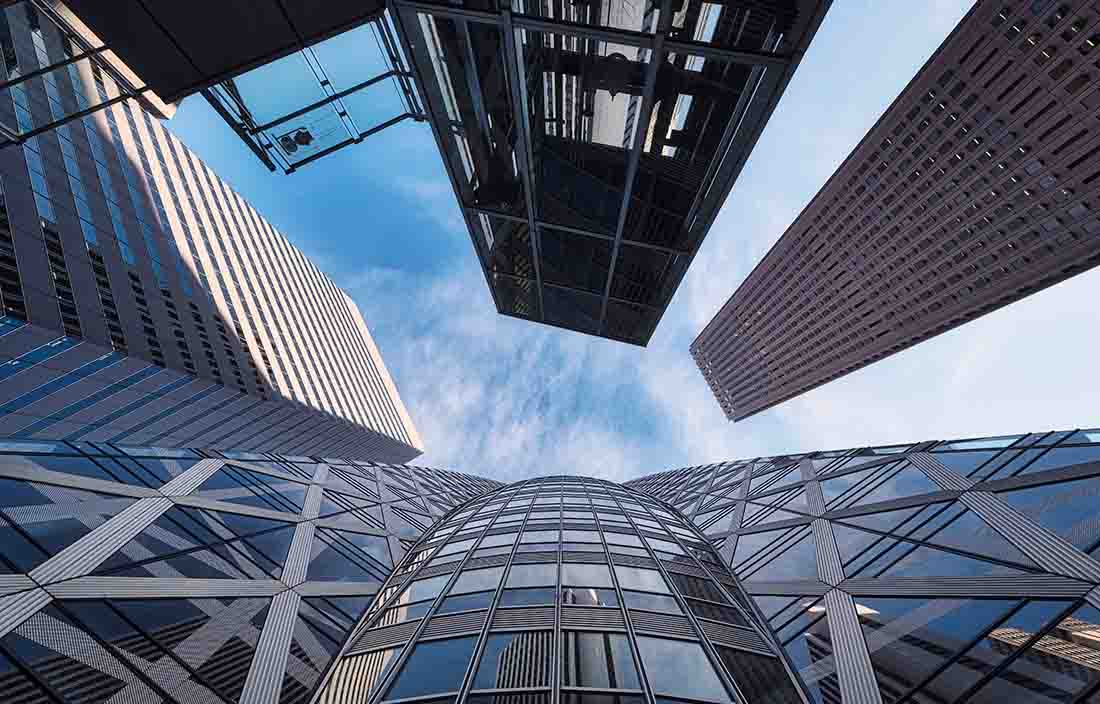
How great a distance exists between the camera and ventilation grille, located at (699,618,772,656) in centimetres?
1005

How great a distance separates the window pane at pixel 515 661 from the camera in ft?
27.4

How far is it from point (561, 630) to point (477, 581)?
3.42 m

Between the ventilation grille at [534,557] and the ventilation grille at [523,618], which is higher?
the ventilation grille at [534,557]

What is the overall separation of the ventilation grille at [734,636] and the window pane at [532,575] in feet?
12.3

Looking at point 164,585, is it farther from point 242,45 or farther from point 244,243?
point 244,243

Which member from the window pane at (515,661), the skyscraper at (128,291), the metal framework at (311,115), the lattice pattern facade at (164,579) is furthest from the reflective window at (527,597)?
the skyscraper at (128,291)

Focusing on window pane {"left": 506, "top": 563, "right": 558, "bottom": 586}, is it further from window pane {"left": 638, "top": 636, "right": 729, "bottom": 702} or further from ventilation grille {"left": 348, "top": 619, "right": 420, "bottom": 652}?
window pane {"left": 638, "top": 636, "right": 729, "bottom": 702}

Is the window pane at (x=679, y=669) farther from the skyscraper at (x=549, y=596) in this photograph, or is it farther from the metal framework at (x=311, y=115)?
the metal framework at (x=311, y=115)

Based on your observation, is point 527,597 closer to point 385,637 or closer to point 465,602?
point 465,602

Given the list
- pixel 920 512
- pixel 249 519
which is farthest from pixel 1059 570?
pixel 249 519

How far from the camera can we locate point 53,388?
3094 centimetres

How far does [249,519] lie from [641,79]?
17.3m

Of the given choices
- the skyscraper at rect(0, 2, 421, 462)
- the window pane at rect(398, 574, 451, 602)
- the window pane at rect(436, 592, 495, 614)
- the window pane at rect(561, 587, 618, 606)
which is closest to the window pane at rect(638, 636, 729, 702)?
the window pane at rect(561, 587, 618, 606)

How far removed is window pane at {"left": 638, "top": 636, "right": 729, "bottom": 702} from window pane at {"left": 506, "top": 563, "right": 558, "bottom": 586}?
10.3 feet
